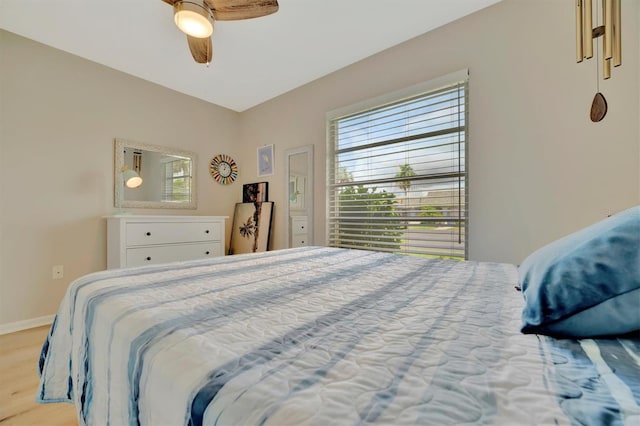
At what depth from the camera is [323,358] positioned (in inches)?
20.0

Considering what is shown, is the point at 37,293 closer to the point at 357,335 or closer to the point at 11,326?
the point at 11,326

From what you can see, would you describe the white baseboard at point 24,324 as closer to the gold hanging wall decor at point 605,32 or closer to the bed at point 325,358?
the bed at point 325,358

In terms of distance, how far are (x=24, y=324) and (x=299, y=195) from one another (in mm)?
2762

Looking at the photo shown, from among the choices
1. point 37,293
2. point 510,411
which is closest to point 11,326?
point 37,293

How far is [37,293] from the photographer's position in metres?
2.37

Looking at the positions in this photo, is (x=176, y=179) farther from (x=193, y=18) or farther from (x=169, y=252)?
(x=193, y=18)

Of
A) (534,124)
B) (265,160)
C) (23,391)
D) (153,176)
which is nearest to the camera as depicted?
(23,391)

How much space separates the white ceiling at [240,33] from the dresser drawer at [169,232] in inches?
65.4

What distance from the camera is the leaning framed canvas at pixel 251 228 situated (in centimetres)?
346

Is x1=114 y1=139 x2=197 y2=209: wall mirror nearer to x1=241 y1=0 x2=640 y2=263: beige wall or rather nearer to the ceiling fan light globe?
the ceiling fan light globe

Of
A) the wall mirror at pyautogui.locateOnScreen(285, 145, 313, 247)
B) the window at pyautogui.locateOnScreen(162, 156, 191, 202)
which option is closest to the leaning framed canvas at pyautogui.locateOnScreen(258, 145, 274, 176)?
the wall mirror at pyautogui.locateOnScreen(285, 145, 313, 247)

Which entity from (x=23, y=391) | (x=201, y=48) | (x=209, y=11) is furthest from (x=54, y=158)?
(x=209, y=11)

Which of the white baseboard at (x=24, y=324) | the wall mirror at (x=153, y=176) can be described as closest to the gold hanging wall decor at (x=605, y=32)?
the wall mirror at (x=153, y=176)

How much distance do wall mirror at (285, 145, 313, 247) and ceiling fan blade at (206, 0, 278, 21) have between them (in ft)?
4.98
